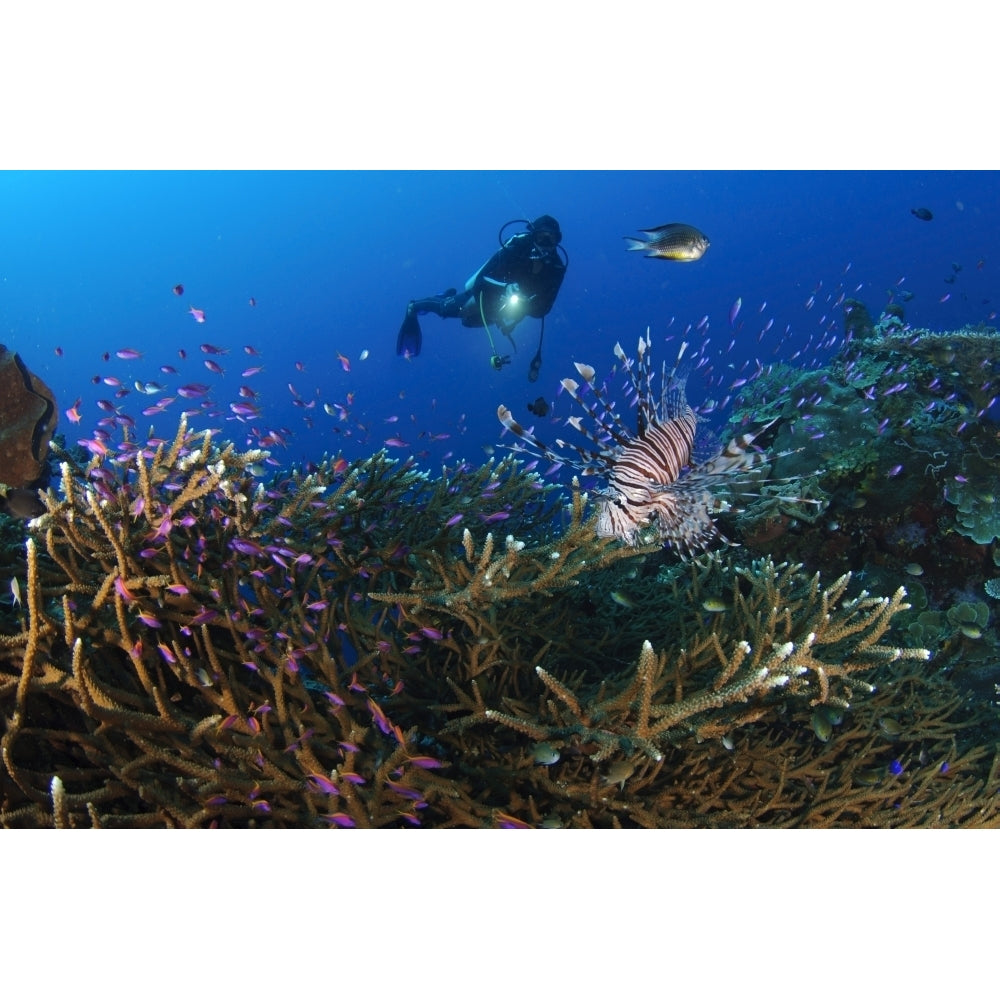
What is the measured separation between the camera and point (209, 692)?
7.14 feet

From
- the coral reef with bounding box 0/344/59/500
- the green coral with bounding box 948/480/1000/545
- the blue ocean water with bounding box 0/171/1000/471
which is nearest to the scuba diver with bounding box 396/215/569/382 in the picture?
the coral reef with bounding box 0/344/59/500

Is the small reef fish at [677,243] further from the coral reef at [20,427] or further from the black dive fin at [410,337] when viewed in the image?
the coral reef at [20,427]

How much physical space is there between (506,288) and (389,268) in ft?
161

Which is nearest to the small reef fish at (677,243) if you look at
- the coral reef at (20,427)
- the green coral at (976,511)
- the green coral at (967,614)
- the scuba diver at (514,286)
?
the scuba diver at (514,286)

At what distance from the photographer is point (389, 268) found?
52.3 metres

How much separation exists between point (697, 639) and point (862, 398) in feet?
14.7

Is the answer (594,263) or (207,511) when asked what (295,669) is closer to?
(207,511)

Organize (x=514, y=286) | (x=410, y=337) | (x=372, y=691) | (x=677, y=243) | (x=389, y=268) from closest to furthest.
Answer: (x=372, y=691) → (x=677, y=243) → (x=514, y=286) → (x=410, y=337) → (x=389, y=268)

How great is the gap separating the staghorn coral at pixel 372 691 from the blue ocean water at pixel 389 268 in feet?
124

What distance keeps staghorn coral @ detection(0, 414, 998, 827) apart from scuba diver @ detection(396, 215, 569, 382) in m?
4.24

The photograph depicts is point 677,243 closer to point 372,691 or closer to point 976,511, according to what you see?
point 976,511

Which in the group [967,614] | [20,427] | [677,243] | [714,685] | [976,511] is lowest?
[967,614]

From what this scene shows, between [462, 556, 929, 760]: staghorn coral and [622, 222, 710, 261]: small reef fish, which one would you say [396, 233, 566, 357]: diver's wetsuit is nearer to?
[622, 222, 710, 261]: small reef fish

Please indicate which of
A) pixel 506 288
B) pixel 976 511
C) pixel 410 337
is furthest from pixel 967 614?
pixel 410 337
